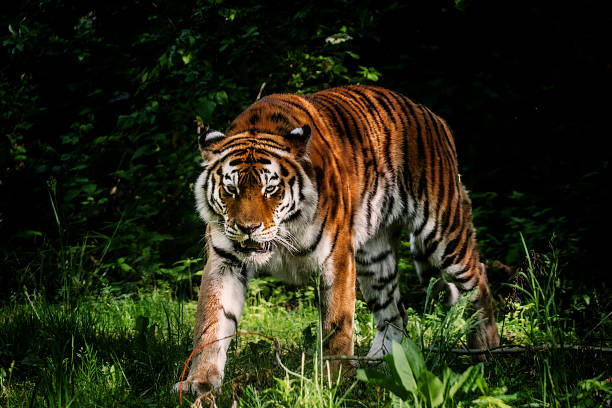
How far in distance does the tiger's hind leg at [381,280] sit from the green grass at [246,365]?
0.87ft

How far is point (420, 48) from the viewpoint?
639cm

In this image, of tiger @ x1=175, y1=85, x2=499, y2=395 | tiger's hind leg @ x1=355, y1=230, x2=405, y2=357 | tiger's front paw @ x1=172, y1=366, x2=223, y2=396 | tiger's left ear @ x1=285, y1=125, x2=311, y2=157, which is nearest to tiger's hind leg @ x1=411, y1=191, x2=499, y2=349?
tiger @ x1=175, y1=85, x2=499, y2=395

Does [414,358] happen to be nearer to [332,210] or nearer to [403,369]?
[403,369]

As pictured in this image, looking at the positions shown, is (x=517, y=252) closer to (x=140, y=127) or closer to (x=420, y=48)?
(x=420, y=48)

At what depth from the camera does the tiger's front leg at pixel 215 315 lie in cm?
278

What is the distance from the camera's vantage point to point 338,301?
305cm

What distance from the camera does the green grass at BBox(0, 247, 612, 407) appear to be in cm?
194

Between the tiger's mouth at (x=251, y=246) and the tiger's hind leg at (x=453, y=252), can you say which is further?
the tiger's hind leg at (x=453, y=252)

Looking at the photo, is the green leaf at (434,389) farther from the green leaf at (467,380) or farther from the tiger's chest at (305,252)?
the tiger's chest at (305,252)

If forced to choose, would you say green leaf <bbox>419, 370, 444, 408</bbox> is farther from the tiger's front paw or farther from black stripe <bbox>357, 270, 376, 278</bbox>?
black stripe <bbox>357, 270, 376, 278</bbox>

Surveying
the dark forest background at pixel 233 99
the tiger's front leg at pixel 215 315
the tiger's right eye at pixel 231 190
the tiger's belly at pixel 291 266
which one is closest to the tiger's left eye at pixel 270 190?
the tiger's right eye at pixel 231 190

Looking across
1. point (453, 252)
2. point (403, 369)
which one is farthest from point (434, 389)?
point (453, 252)

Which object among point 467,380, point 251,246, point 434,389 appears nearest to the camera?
point 434,389

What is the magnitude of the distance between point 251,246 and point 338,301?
555 millimetres
